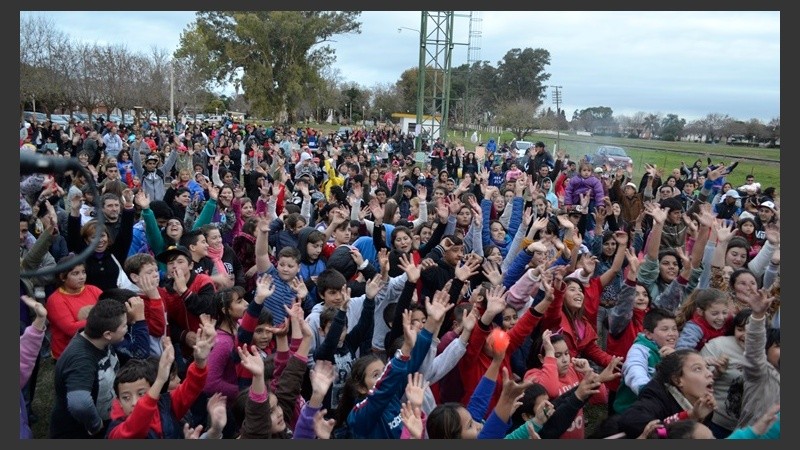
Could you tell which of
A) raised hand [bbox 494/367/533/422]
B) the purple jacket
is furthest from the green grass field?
raised hand [bbox 494/367/533/422]

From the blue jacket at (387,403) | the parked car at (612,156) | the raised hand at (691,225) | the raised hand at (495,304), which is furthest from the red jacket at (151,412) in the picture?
the parked car at (612,156)

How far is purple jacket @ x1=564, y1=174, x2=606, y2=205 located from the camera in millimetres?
10727

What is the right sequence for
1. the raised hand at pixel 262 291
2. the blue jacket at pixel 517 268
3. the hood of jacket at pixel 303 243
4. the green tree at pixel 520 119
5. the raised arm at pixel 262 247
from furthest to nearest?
the green tree at pixel 520 119 → the hood of jacket at pixel 303 243 → the raised arm at pixel 262 247 → the blue jacket at pixel 517 268 → the raised hand at pixel 262 291

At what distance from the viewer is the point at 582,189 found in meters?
10.9

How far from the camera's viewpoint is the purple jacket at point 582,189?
35.2 feet

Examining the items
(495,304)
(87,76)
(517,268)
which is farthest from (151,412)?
(87,76)

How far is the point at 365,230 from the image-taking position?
8336 millimetres

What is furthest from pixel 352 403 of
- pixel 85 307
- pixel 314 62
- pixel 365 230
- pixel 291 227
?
pixel 314 62

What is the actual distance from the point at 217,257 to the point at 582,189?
262 inches

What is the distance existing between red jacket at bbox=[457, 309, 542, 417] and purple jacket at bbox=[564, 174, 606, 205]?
6740mm

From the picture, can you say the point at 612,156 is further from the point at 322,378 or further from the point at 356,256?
the point at 322,378

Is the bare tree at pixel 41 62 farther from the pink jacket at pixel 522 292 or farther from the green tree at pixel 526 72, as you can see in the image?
the green tree at pixel 526 72

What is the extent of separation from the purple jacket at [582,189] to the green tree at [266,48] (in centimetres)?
4033

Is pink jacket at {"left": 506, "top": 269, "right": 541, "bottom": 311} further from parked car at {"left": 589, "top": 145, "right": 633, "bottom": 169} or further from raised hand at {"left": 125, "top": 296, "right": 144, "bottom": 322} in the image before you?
parked car at {"left": 589, "top": 145, "right": 633, "bottom": 169}
